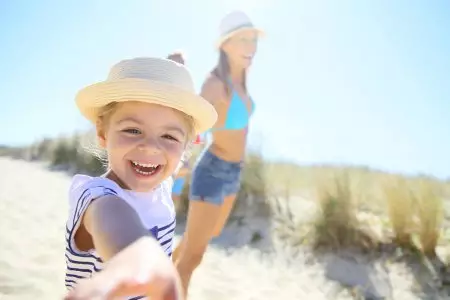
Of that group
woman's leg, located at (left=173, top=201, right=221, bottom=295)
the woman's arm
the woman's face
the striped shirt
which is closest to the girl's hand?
the striped shirt

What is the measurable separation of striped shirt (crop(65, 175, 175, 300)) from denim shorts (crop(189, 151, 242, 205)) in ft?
4.21

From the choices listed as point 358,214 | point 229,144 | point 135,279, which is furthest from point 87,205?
point 358,214

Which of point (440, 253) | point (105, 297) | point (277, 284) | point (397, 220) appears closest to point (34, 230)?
point (277, 284)

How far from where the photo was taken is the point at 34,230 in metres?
5.02

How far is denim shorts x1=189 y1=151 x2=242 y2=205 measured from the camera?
9.88ft

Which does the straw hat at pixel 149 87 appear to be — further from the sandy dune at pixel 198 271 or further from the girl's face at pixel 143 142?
the sandy dune at pixel 198 271

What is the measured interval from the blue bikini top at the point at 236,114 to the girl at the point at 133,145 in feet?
4.62

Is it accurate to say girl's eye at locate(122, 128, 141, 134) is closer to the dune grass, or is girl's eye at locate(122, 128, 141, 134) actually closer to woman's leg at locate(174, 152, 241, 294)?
woman's leg at locate(174, 152, 241, 294)

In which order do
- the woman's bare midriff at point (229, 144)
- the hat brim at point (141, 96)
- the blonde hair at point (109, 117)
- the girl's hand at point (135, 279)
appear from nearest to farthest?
the girl's hand at point (135, 279) < the hat brim at point (141, 96) < the blonde hair at point (109, 117) < the woman's bare midriff at point (229, 144)

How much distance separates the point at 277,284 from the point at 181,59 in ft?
8.44

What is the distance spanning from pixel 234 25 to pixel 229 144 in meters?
0.89

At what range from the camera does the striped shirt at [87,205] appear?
1.13 metres

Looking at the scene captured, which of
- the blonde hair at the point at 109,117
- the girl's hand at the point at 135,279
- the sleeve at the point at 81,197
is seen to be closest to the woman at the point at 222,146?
the blonde hair at the point at 109,117

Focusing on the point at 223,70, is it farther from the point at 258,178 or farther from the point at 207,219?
the point at 258,178
